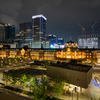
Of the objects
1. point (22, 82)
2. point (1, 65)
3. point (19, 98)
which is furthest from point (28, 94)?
point (1, 65)

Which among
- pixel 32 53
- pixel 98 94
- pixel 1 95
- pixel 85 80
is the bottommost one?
pixel 98 94

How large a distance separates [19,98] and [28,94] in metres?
6.68

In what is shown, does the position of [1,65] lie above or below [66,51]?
below

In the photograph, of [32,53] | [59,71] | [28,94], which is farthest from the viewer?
[32,53]

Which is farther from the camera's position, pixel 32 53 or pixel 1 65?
pixel 32 53

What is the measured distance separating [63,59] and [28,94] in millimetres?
55058

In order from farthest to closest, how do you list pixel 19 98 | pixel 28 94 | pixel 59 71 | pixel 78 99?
pixel 59 71 → pixel 28 94 → pixel 78 99 → pixel 19 98

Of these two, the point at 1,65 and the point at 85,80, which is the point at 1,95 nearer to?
the point at 85,80

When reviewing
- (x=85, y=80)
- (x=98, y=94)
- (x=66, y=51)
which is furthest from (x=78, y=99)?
(x=66, y=51)

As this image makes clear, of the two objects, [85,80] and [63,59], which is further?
[63,59]

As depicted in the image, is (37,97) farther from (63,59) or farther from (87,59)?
(87,59)

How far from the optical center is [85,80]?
919 inches

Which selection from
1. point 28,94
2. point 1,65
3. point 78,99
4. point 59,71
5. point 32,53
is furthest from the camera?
point 32,53

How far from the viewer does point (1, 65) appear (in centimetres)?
5744
